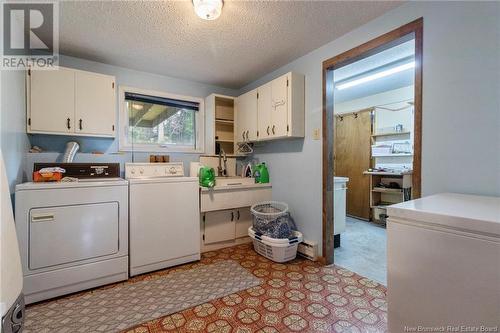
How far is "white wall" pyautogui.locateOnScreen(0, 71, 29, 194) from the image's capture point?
1659mm

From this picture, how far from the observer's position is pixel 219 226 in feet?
9.65

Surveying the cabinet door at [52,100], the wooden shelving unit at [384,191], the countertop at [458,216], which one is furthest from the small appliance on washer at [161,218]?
the wooden shelving unit at [384,191]

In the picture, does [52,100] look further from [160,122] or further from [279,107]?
[279,107]

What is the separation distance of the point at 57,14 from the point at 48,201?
1.55 m

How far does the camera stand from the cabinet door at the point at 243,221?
3085 mm

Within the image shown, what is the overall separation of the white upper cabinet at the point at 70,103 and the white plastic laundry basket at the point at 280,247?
7.06ft

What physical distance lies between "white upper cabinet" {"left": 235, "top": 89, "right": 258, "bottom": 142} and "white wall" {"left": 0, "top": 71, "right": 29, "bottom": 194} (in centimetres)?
238

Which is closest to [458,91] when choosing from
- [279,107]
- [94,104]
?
[279,107]

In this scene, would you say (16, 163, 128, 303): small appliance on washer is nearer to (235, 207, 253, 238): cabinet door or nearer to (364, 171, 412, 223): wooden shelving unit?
(235, 207, 253, 238): cabinet door

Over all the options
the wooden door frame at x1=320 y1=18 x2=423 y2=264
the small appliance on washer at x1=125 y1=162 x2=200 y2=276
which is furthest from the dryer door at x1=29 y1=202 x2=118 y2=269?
the wooden door frame at x1=320 y1=18 x2=423 y2=264

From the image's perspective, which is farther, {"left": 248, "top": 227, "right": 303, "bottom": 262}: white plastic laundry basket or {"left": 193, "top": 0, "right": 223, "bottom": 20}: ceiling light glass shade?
{"left": 248, "top": 227, "right": 303, "bottom": 262}: white plastic laundry basket

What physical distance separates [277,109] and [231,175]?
4.44ft

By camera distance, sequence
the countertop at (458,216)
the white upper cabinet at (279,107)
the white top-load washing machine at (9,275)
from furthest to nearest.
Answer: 1. the white upper cabinet at (279,107)
2. the countertop at (458,216)
3. the white top-load washing machine at (9,275)

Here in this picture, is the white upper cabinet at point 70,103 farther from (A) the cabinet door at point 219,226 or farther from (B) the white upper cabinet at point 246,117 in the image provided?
(B) the white upper cabinet at point 246,117
